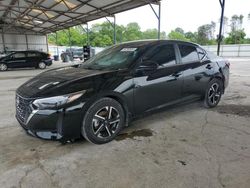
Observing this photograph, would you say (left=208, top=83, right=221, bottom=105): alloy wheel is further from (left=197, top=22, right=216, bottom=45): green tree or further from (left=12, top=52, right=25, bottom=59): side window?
(left=197, top=22, right=216, bottom=45): green tree

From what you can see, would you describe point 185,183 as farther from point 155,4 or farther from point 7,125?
point 155,4

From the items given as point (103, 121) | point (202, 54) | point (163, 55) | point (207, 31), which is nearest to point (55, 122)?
point (103, 121)

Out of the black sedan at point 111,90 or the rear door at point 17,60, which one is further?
the rear door at point 17,60

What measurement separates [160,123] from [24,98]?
2.15 m

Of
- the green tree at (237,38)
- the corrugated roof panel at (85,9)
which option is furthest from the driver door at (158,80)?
the green tree at (237,38)

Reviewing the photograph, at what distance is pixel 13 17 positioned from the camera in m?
21.6

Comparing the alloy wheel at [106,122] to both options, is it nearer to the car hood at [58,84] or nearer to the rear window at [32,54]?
the car hood at [58,84]

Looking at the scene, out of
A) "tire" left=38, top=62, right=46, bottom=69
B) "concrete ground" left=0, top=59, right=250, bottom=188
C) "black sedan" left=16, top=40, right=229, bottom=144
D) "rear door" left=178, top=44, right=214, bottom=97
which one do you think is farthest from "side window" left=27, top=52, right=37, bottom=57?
"rear door" left=178, top=44, right=214, bottom=97

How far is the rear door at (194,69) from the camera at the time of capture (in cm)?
406

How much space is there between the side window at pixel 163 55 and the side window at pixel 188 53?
25 centimetres

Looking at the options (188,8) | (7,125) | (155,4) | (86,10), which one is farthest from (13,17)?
(188,8)

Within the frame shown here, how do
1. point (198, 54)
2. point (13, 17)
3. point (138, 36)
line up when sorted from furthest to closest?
1. point (138, 36)
2. point (13, 17)
3. point (198, 54)

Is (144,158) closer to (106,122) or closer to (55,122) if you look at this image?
(106,122)

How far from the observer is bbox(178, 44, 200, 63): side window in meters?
4.06
